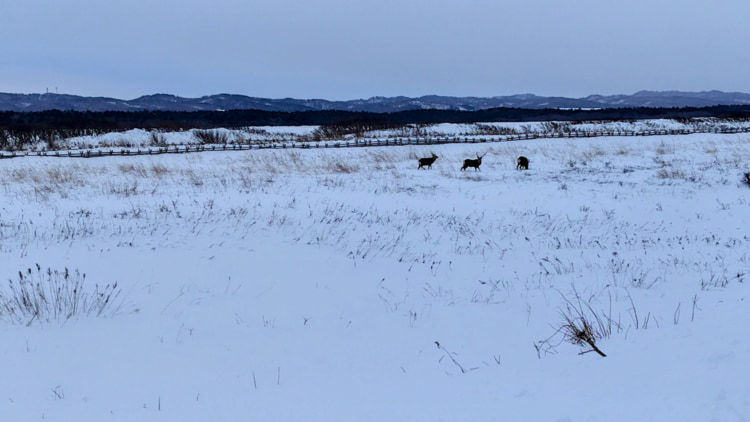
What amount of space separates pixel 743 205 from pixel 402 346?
12.6 m

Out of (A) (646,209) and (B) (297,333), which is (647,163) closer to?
(A) (646,209)

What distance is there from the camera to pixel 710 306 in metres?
5.11

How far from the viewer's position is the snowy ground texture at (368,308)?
3.40 m

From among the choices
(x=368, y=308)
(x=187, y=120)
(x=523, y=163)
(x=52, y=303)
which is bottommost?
(x=368, y=308)

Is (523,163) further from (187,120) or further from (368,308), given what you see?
(187,120)

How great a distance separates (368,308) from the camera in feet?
18.7

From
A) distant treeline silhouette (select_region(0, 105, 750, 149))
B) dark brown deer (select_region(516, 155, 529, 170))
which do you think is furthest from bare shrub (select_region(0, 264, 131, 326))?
distant treeline silhouette (select_region(0, 105, 750, 149))

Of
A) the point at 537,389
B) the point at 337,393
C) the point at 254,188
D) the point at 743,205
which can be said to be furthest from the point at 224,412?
the point at 743,205

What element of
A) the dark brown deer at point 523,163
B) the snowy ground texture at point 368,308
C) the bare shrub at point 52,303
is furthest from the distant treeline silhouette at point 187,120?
the bare shrub at point 52,303

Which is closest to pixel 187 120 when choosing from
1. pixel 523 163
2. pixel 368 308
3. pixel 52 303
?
pixel 523 163

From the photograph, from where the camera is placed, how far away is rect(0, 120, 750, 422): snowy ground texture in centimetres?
340

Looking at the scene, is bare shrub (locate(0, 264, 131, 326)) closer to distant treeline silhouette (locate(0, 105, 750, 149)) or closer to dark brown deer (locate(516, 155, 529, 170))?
dark brown deer (locate(516, 155, 529, 170))

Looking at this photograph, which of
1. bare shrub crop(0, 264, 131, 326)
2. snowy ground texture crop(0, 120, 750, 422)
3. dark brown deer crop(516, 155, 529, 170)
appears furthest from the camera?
dark brown deer crop(516, 155, 529, 170)

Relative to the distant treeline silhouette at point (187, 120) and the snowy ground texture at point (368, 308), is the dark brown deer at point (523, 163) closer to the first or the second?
the snowy ground texture at point (368, 308)
